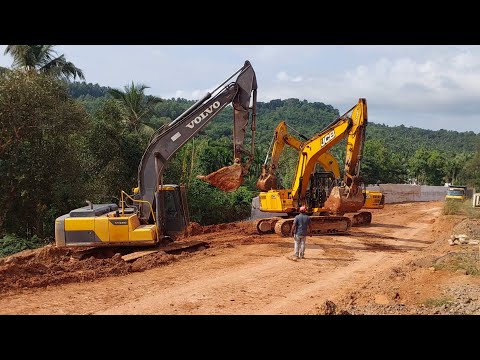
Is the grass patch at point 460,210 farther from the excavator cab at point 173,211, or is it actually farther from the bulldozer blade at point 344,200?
the excavator cab at point 173,211

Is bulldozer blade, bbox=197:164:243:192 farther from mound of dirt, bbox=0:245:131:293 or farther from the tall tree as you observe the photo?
the tall tree

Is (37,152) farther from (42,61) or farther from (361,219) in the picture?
(361,219)

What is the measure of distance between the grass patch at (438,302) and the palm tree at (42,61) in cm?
1961

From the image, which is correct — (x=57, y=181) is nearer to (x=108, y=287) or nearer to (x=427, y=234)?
(x=108, y=287)

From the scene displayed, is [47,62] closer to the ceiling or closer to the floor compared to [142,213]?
closer to the ceiling

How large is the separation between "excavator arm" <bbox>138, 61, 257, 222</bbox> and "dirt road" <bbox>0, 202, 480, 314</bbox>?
6.69ft

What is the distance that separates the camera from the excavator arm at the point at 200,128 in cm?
1318

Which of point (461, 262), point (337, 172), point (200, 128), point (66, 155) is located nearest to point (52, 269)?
point (200, 128)

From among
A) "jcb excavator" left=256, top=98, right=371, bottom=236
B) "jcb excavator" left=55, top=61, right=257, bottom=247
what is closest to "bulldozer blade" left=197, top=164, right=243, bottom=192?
"jcb excavator" left=55, top=61, right=257, bottom=247

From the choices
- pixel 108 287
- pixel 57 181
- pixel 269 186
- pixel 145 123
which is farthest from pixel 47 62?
pixel 108 287

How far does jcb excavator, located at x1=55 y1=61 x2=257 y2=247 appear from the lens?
11.9m

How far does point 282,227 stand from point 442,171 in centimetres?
5342
